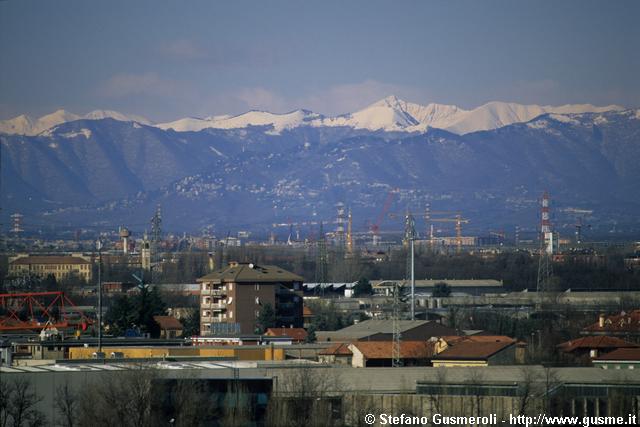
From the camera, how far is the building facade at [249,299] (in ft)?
141

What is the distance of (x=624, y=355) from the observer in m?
27.3

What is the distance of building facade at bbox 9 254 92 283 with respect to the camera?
76.5 metres

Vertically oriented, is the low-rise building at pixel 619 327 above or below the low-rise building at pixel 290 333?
above

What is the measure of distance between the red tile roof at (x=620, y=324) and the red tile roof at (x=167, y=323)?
10.7 m

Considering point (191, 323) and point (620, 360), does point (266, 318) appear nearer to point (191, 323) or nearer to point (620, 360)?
point (191, 323)

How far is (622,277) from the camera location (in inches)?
2643

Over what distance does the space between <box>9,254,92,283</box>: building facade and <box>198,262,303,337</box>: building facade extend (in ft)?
101

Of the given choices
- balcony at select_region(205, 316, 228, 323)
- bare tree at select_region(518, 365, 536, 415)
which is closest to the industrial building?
bare tree at select_region(518, 365, 536, 415)

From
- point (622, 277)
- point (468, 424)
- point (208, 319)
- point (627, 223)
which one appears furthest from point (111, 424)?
point (627, 223)

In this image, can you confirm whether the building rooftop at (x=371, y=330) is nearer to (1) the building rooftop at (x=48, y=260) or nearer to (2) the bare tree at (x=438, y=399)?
(2) the bare tree at (x=438, y=399)

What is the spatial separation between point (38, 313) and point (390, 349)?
20868mm

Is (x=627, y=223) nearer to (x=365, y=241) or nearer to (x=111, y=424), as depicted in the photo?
(x=365, y=241)

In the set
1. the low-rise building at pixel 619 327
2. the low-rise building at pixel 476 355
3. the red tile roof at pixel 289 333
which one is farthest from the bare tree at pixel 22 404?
the low-rise building at pixel 619 327

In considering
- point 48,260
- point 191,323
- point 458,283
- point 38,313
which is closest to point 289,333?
point 191,323
